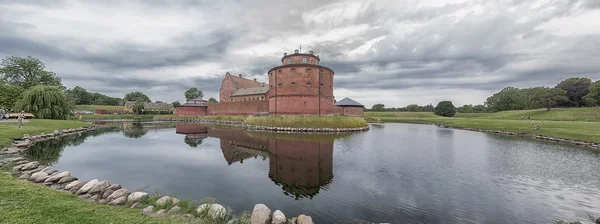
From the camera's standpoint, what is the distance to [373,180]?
806cm

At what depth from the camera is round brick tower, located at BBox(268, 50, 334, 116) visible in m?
29.7

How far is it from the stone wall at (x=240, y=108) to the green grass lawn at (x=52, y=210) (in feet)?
103

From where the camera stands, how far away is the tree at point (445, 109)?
60.2 meters

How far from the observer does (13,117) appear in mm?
24422

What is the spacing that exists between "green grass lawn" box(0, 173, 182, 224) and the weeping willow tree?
96.7 feet

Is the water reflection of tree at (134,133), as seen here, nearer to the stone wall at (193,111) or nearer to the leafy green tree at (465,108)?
the stone wall at (193,111)

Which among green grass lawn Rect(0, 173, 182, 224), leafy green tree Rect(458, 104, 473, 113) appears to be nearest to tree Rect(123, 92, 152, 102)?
green grass lawn Rect(0, 173, 182, 224)

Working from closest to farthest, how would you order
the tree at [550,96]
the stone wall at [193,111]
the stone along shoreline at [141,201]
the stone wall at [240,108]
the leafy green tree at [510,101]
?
the stone along shoreline at [141,201], the stone wall at [240,108], the tree at [550,96], the stone wall at [193,111], the leafy green tree at [510,101]

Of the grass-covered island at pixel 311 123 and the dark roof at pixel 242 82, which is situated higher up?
the dark roof at pixel 242 82

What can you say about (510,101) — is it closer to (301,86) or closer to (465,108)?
(465,108)

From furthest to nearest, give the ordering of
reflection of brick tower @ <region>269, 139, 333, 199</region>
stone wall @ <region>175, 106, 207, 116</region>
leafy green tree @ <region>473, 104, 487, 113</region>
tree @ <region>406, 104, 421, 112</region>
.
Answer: tree @ <region>406, 104, 421, 112</region> → leafy green tree @ <region>473, 104, 487, 113</region> → stone wall @ <region>175, 106, 207, 116</region> → reflection of brick tower @ <region>269, 139, 333, 199</region>

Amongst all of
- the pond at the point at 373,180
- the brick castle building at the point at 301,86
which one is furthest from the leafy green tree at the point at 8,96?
the brick castle building at the point at 301,86

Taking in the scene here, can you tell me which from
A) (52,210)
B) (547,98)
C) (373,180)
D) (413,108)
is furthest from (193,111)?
(547,98)

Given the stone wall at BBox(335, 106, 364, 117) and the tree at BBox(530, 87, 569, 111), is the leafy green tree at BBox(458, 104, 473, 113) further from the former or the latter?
the stone wall at BBox(335, 106, 364, 117)
